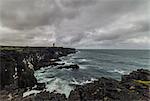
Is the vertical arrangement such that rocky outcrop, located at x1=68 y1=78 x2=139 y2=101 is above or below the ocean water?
above

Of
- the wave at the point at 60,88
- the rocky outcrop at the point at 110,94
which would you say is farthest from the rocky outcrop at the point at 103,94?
the wave at the point at 60,88

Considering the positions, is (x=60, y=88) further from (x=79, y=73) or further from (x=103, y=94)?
(x=79, y=73)

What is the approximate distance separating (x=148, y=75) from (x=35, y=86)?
19.6 metres

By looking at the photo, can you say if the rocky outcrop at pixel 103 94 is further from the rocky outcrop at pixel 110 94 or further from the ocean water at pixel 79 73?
the ocean water at pixel 79 73

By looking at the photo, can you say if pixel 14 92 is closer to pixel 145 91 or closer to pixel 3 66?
pixel 3 66

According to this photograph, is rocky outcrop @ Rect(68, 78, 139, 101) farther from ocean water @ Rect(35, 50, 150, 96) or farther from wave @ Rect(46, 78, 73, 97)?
ocean water @ Rect(35, 50, 150, 96)

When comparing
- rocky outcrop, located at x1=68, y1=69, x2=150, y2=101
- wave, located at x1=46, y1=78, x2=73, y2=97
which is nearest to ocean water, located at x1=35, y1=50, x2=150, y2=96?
wave, located at x1=46, y1=78, x2=73, y2=97

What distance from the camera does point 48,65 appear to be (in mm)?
45812

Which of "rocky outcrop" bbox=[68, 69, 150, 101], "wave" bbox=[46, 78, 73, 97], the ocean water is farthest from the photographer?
the ocean water

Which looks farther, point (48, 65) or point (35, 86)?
point (48, 65)

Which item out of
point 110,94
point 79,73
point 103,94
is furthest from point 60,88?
point 79,73

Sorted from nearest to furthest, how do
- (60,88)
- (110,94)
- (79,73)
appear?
(110,94), (60,88), (79,73)

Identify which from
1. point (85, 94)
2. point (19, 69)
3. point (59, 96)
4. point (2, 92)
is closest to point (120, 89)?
point (85, 94)

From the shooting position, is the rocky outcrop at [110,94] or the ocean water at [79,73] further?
the ocean water at [79,73]
